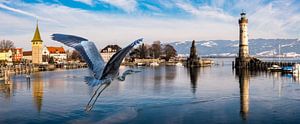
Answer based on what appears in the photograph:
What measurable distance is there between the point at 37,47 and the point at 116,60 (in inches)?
3647

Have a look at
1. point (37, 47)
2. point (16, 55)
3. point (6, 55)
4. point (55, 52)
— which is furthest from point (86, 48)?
point (55, 52)

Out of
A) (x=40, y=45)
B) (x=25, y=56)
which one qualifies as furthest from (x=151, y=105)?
(x=25, y=56)

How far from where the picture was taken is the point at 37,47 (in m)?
100

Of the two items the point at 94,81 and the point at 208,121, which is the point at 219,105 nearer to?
the point at 208,121

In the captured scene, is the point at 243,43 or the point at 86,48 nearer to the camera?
the point at 86,48

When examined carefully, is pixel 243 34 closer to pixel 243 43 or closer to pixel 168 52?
pixel 243 43

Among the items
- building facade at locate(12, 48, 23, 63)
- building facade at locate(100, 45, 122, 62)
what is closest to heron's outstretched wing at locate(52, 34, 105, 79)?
building facade at locate(12, 48, 23, 63)

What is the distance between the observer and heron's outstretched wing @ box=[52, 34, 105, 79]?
13469 mm

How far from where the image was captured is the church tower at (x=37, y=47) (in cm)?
9914

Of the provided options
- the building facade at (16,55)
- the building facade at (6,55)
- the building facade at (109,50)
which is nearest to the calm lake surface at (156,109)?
the building facade at (6,55)

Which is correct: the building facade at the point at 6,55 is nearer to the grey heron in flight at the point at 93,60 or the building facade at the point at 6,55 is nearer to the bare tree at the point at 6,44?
the bare tree at the point at 6,44

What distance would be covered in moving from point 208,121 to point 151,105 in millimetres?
5099

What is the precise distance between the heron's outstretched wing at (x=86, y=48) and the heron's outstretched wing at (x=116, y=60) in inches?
13.2

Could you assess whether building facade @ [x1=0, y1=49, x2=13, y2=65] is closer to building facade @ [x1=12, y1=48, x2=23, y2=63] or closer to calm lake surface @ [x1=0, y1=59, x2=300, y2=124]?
building facade @ [x1=12, y1=48, x2=23, y2=63]
